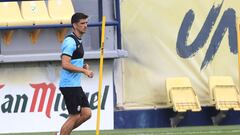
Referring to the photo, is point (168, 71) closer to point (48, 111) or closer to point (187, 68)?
point (187, 68)

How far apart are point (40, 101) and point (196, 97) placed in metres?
3.14

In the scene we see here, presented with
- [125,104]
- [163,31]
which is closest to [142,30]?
[163,31]

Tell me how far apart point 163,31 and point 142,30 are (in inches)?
17.2

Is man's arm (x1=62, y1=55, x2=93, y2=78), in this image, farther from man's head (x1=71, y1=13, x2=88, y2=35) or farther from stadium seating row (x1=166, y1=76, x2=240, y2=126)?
stadium seating row (x1=166, y1=76, x2=240, y2=126)

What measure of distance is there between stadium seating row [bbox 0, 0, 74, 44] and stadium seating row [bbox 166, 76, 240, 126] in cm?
251

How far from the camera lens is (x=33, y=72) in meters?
15.6

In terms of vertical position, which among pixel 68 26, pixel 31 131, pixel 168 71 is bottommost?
pixel 31 131

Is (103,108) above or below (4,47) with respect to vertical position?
below

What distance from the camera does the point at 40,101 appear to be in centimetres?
1556

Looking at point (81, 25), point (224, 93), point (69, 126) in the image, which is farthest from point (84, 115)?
point (224, 93)

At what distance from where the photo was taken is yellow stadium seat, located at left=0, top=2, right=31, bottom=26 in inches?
594

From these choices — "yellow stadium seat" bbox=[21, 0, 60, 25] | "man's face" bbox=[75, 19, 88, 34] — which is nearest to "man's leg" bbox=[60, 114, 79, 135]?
"man's face" bbox=[75, 19, 88, 34]

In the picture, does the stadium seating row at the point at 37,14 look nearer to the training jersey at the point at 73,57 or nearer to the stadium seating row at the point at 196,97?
the stadium seating row at the point at 196,97

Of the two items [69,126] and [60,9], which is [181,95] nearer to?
[60,9]
